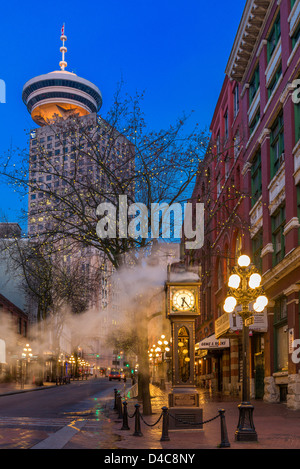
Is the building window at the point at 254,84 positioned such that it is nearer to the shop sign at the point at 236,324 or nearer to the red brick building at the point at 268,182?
the red brick building at the point at 268,182

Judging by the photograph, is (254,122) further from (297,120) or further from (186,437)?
(186,437)

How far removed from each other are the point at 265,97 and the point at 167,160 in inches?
284

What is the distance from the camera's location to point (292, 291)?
20.3 m

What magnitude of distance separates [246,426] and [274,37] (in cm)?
1929

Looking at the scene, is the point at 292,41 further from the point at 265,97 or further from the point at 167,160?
the point at 167,160

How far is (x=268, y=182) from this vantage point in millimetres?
25203

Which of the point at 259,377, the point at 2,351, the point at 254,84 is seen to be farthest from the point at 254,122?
the point at 2,351

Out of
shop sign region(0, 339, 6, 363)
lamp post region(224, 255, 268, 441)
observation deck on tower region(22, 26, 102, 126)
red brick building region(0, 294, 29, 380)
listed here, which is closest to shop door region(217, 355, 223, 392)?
red brick building region(0, 294, 29, 380)

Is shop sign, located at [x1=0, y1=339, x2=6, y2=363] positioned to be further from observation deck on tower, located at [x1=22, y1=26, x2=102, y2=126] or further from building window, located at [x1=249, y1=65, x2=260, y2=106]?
observation deck on tower, located at [x1=22, y1=26, x2=102, y2=126]

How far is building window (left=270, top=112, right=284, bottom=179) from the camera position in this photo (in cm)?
2355

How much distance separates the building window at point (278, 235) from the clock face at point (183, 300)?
925cm

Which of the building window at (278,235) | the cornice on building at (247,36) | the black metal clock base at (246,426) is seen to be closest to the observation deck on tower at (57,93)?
the cornice on building at (247,36)

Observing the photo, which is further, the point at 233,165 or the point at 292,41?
the point at 233,165
